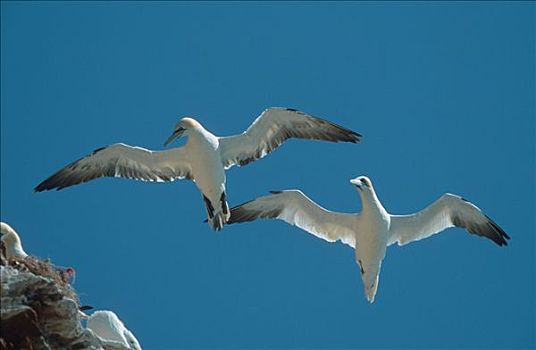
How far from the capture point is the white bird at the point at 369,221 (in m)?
18.7

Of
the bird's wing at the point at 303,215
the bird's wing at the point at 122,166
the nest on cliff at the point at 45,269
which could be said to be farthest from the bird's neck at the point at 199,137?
the nest on cliff at the point at 45,269

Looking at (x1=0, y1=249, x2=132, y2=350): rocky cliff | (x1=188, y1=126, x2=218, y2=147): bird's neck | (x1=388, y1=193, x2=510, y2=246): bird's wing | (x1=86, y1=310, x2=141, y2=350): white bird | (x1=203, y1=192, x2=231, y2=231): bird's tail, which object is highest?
(x1=188, y1=126, x2=218, y2=147): bird's neck

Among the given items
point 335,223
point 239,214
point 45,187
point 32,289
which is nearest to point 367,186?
point 335,223

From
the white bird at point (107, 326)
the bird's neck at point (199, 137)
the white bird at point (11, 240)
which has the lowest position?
the white bird at point (107, 326)

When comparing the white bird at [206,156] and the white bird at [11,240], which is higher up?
the white bird at [206,156]

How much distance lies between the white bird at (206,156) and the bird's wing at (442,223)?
1902mm

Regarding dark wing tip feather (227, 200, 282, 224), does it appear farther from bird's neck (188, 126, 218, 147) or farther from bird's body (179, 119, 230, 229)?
bird's neck (188, 126, 218, 147)

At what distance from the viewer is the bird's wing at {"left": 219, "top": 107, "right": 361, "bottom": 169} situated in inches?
719

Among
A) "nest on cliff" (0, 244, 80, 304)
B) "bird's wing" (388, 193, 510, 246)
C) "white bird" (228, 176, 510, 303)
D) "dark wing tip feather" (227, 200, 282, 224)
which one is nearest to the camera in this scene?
"nest on cliff" (0, 244, 80, 304)

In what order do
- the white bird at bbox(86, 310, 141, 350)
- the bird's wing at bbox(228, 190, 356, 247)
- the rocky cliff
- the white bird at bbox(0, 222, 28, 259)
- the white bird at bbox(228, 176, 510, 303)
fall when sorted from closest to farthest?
1. the rocky cliff
2. the white bird at bbox(86, 310, 141, 350)
3. the white bird at bbox(0, 222, 28, 259)
4. the white bird at bbox(228, 176, 510, 303)
5. the bird's wing at bbox(228, 190, 356, 247)

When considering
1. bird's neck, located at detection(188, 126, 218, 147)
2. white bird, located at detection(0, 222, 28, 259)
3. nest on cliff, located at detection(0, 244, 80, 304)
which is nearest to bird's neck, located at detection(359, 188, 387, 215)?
bird's neck, located at detection(188, 126, 218, 147)

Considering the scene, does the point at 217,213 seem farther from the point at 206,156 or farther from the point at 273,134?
the point at 273,134

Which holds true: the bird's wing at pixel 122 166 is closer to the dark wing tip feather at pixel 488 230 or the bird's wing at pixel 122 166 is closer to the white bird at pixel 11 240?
the white bird at pixel 11 240

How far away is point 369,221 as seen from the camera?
18.6 metres
